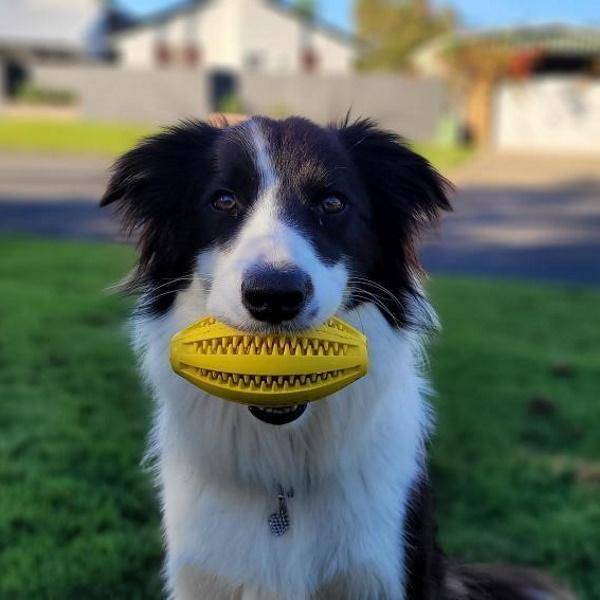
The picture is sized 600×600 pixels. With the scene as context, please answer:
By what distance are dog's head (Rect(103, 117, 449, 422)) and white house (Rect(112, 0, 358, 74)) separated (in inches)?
1943

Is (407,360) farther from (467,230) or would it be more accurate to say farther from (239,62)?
(239,62)

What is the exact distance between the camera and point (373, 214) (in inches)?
118

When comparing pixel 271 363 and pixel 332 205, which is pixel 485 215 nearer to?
pixel 332 205

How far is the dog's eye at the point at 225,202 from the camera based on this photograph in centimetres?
273

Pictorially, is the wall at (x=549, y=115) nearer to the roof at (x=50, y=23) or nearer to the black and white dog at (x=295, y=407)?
the black and white dog at (x=295, y=407)

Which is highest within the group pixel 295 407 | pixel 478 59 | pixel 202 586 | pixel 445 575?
pixel 478 59

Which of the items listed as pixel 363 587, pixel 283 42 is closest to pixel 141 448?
pixel 363 587

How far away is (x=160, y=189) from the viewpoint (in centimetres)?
299

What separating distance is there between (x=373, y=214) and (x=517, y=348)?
4.50 m

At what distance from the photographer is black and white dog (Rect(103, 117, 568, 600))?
2645 millimetres

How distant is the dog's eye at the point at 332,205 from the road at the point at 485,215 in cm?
498

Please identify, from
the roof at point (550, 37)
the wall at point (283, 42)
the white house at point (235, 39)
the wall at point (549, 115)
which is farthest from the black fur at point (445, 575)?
the white house at point (235, 39)

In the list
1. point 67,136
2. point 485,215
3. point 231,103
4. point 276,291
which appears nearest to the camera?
point 276,291

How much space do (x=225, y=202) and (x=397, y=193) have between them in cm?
70
